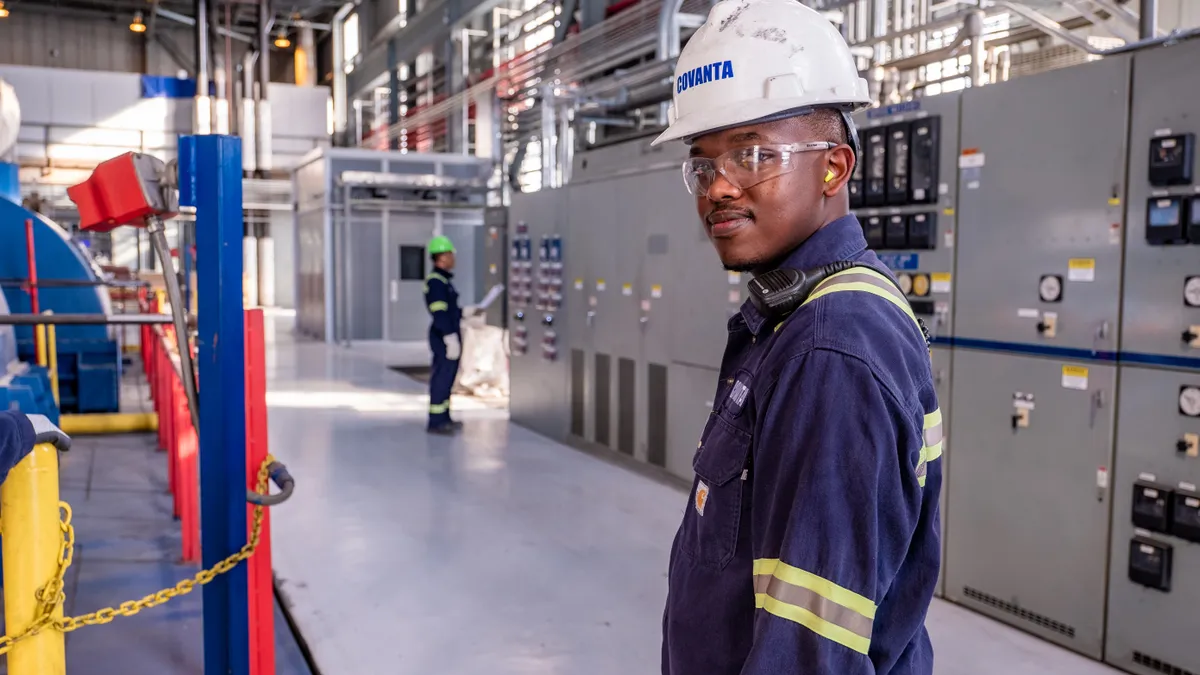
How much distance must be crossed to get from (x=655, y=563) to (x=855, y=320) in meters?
3.90

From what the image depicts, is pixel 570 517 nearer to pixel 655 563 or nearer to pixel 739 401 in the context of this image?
pixel 655 563

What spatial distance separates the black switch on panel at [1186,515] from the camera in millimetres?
3307

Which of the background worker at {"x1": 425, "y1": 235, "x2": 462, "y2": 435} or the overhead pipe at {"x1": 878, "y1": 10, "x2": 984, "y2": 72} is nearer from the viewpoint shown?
the overhead pipe at {"x1": 878, "y1": 10, "x2": 984, "y2": 72}

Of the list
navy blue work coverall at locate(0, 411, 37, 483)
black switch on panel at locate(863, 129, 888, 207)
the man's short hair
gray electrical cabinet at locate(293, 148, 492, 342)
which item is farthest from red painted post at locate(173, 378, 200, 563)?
gray electrical cabinet at locate(293, 148, 492, 342)

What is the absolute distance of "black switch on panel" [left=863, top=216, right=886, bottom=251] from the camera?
450 cm

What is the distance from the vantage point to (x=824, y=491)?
1088 millimetres

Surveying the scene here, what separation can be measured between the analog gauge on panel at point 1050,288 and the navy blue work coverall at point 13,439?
11.6 ft

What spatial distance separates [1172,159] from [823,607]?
9.86 ft

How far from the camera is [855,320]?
115 centimetres

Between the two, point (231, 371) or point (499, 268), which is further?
point (499, 268)

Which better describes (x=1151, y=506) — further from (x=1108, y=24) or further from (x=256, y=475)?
(x=256, y=475)

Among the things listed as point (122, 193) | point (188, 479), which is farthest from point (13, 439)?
point (188, 479)

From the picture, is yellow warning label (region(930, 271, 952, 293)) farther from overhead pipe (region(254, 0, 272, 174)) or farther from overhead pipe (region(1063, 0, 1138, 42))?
overhead pipe (region(254, 0, 272, 174))

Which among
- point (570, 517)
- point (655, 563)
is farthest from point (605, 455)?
point (655, 563)
